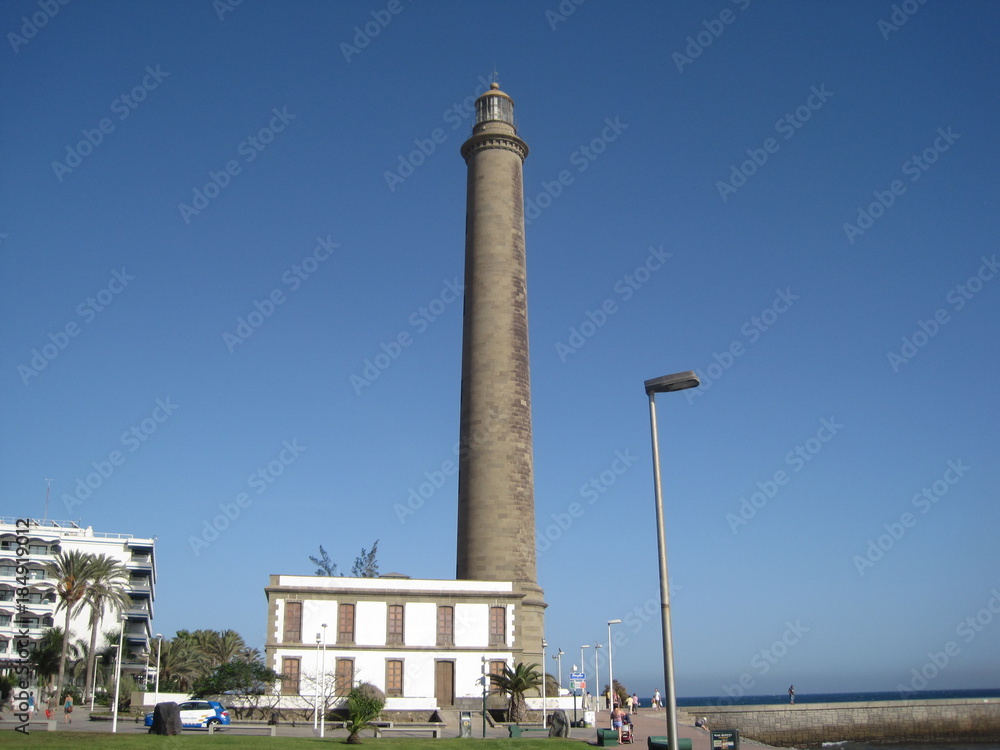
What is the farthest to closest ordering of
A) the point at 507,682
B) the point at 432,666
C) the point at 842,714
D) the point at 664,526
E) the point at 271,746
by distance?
the point at 842,714
the point at 432,666
the point at 507,682
the point at 271,746
the point at 664,526

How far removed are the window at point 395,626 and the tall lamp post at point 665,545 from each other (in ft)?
98.5

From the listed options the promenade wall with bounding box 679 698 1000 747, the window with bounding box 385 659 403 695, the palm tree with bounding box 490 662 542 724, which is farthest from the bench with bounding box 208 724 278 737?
the promenade wall with bounding box 679 698 1000 747

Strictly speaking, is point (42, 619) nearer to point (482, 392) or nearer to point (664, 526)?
point (482, 392)

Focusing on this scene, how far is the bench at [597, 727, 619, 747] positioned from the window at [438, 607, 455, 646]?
1495 centimetres

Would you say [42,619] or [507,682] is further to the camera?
[42,619]

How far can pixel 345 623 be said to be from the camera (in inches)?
1745

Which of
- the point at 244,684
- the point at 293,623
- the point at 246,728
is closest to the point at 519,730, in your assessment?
the point at 246,728

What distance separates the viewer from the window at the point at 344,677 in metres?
42.3

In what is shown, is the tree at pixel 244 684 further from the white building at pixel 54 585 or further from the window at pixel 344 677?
the white building at pixel 54 585

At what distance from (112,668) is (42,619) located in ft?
43.6

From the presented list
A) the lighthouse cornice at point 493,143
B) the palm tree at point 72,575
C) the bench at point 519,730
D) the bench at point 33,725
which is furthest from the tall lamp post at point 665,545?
the palm tree at point 72,575

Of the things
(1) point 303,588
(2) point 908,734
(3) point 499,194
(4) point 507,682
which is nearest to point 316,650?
(1) point 303,588

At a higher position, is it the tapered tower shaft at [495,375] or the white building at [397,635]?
the tapered tower shaft at [495,375]

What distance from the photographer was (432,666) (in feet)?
145
